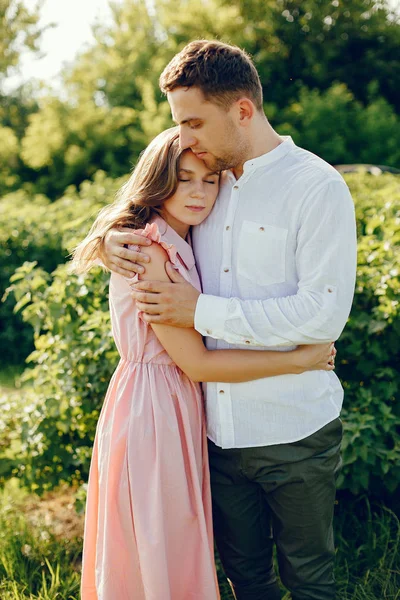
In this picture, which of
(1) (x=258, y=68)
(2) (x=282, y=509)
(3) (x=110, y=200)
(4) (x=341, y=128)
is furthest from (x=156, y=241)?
(1) (x=258, y=68)

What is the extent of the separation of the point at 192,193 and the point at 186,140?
0.64 ft

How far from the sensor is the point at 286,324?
82.9 inches

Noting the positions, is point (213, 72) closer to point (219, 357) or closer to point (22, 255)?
point (219, 357)

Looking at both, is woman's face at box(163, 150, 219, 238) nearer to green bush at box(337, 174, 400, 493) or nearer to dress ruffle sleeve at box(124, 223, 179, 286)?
dress ruffle sleeve at box(124, 223, 179, 286)

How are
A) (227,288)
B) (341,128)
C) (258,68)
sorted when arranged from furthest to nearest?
(258,68)
(341,128)
(227,288)

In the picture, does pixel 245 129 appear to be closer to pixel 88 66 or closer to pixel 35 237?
pixel 35 237

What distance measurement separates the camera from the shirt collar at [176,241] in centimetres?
238

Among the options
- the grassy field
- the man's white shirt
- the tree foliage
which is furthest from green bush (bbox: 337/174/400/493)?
the tree foliage

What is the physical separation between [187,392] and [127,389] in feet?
0.70

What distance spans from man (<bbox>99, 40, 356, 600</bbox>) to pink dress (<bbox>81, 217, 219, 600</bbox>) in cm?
10

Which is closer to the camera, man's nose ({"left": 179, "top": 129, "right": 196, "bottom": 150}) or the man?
the man

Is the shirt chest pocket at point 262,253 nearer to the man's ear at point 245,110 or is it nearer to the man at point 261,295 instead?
the man at point 261,295

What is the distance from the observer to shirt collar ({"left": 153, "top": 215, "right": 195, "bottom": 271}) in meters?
2.38

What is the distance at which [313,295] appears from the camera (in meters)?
2.08
